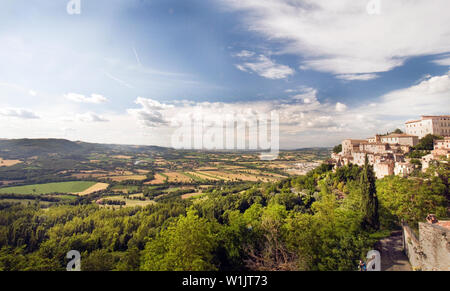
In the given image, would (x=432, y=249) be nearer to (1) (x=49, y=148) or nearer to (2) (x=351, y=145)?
(2) (x=351, y=145)

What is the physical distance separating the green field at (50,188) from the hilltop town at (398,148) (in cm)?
5366

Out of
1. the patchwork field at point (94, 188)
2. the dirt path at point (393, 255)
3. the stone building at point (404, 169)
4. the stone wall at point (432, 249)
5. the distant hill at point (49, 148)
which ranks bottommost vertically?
the patchwork field at point (94, 188)

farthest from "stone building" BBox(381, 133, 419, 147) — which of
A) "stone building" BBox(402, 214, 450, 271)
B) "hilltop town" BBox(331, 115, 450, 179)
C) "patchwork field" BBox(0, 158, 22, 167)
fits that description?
"patchwork field" BBox(0, 158, 22, 167)

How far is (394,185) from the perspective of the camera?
13062 mm

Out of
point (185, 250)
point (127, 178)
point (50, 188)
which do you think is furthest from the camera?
point (127, 178)

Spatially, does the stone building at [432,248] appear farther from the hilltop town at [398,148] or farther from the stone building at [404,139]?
the stone building at [404,139]

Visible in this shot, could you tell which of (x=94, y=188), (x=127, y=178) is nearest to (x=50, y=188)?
(x=94, y=188)

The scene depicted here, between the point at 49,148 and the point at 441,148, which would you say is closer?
the point at 441,148

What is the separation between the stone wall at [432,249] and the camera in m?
5.79

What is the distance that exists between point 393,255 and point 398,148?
793 inches

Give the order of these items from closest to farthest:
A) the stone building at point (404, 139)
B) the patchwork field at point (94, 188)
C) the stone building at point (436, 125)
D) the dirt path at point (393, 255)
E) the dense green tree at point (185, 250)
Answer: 1. the dense green tree at point (185, 250)
2. the dirt path at point (393, 255)
3. the stone building at point (404, 139)
4. the stone building at point (436, 125)
5. the patchwork field at point (94, 188)

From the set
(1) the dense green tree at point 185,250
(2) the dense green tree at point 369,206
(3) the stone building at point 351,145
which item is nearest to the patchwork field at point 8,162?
(1) the dense green tree at point 185,250

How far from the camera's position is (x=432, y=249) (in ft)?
20.9
